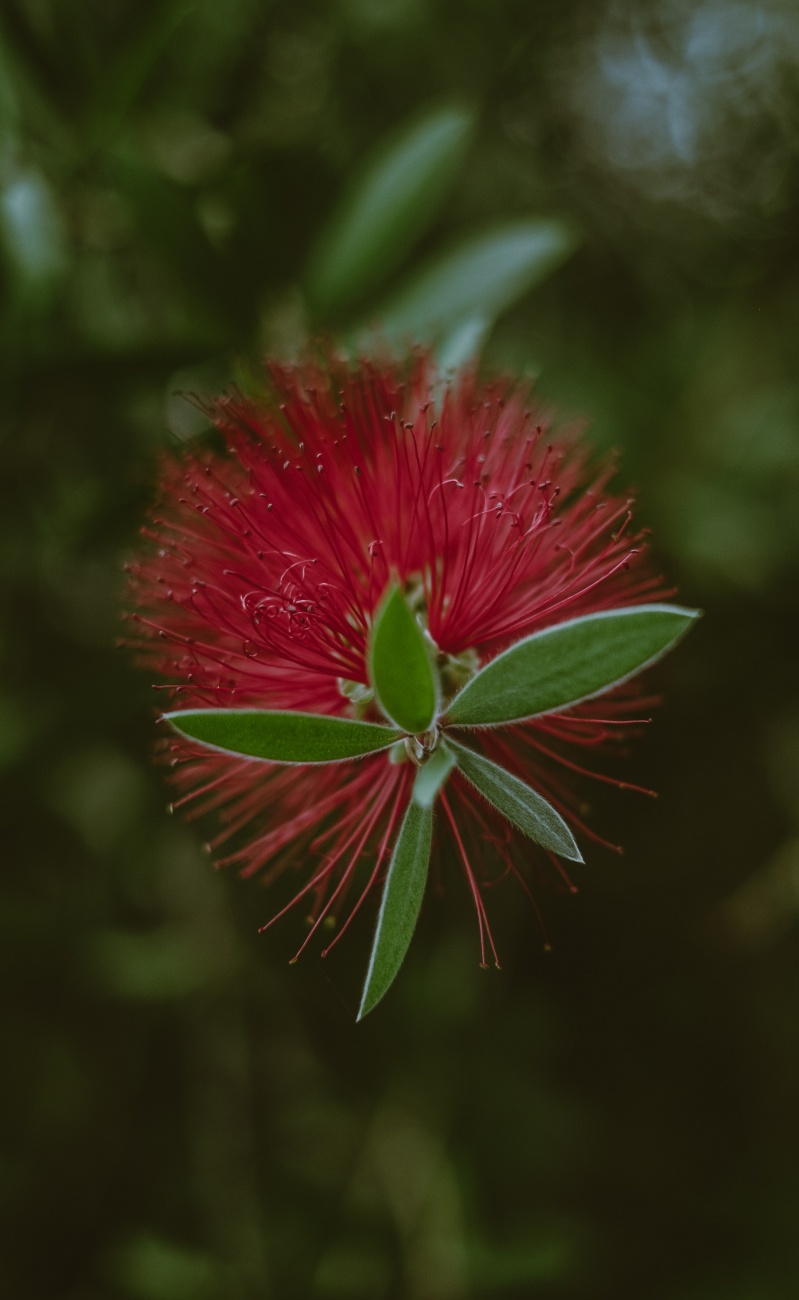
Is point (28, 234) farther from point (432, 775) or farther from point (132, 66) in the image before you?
point (432, 775)

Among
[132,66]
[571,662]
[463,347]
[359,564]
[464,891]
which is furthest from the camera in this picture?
[464,891]

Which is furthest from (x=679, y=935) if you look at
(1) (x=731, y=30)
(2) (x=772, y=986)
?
(1) (x=731, y=30)

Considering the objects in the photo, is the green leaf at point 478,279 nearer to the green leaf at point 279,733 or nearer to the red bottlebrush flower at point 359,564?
the red bottlebrush flower at point 359,564

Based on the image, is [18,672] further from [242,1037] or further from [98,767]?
[242,1037]

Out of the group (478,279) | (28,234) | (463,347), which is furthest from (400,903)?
(28,234)

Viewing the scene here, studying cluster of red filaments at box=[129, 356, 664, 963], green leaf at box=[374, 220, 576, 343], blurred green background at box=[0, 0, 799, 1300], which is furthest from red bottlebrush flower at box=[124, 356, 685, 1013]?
blurred green background at box=[0, 0, 799, 1300]

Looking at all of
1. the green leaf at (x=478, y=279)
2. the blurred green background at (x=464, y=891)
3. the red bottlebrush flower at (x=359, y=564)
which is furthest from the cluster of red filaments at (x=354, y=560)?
the blurred green background at (x=464, y=891)
